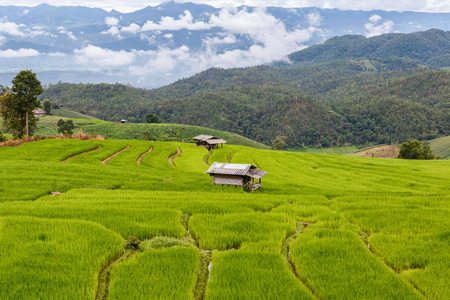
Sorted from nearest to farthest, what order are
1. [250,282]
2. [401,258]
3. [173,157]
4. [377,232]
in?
[250,282], [401,258], [377,232], [173,157]

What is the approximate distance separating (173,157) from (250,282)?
46.9m

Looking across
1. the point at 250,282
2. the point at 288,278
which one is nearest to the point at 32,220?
the point at 250,282

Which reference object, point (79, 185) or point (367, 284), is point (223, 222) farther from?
point (79, 185)

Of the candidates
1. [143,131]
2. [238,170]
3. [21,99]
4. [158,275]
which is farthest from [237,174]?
[143,131]

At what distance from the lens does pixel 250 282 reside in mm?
8062

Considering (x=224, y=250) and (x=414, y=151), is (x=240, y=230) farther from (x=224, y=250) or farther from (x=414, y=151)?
(x=414, y=151)

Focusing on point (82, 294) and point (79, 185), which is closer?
point (82, 294)

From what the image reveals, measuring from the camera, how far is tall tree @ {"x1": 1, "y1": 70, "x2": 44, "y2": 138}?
51500 millimetres

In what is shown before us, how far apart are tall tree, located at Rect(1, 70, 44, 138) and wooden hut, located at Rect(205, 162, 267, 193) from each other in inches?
1632

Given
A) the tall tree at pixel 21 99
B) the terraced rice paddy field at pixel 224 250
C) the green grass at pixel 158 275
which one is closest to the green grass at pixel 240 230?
the terraced rice paddy field at pixel 224 250

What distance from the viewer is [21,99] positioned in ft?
173

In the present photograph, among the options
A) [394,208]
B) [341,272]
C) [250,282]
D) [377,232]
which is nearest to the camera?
[250,282]

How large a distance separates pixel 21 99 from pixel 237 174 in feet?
150

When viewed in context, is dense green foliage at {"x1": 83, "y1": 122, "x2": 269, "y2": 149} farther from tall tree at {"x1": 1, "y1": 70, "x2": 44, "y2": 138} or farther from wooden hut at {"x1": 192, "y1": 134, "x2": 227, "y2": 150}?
tall tree at {"x1": 1, "y1": 70, "x2": 44, "y2": 138}
